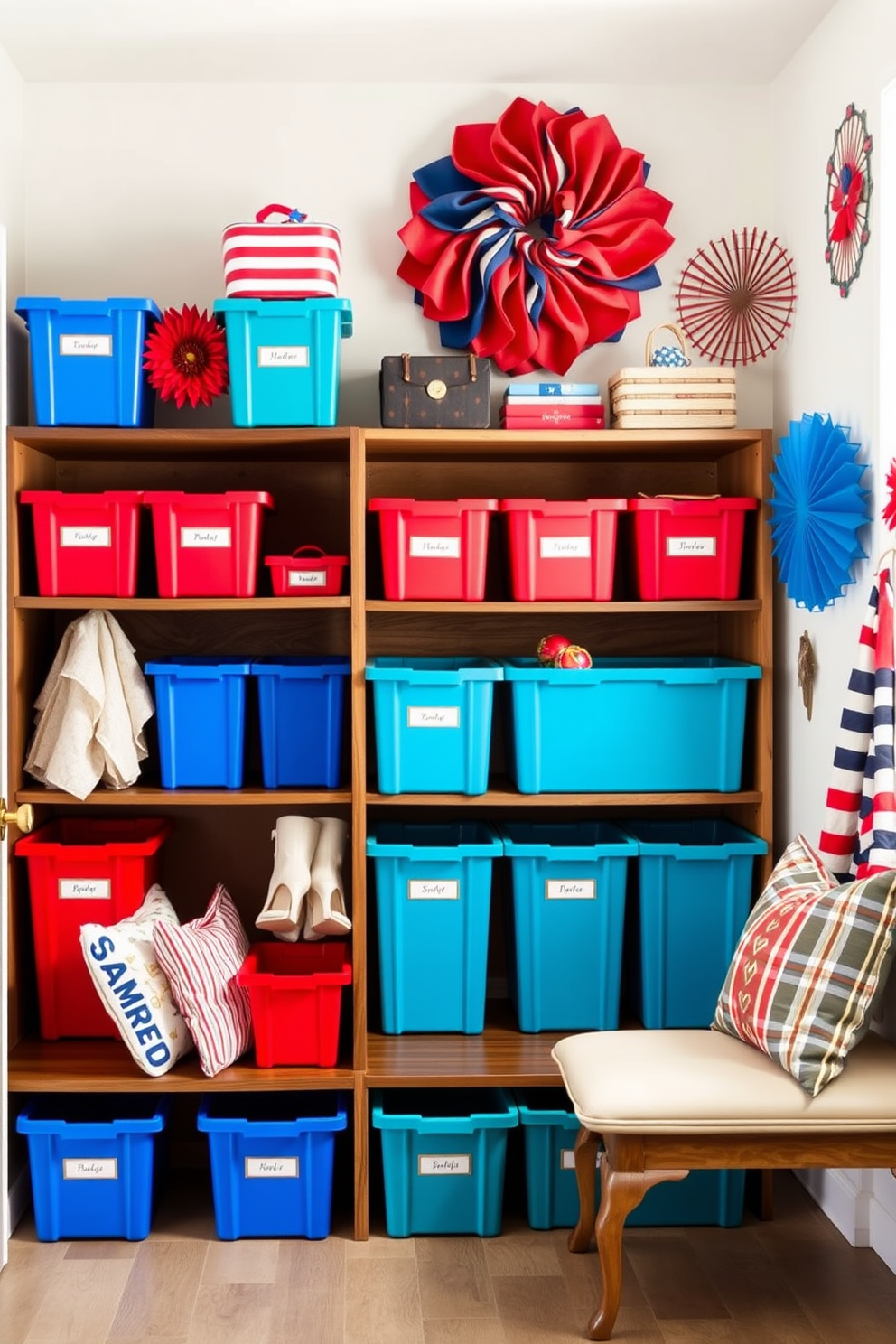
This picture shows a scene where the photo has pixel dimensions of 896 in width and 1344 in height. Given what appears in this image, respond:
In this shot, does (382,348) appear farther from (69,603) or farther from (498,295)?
(69,603)

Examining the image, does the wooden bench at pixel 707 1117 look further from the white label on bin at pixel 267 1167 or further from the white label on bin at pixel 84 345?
the white label on bin at pixel 84 345

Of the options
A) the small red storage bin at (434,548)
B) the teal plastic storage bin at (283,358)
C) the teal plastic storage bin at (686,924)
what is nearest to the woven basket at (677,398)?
the small red storage bin at (434,548)

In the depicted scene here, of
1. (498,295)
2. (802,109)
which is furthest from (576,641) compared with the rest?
(802,109)

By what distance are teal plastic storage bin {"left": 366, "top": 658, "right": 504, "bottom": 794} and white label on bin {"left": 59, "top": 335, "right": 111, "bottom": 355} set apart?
933 mm

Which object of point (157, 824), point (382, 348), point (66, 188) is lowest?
point (157, 824)

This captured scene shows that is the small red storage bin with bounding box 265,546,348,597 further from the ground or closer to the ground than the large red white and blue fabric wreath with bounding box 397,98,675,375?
closer to the ground

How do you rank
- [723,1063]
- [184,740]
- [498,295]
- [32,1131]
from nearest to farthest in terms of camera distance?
1. [723,1063]
2. [32,1131]
3. [184,740]
4. [498,295]

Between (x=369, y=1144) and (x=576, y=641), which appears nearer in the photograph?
(x=369, y=1144)

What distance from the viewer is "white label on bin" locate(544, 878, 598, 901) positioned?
9.51 ft

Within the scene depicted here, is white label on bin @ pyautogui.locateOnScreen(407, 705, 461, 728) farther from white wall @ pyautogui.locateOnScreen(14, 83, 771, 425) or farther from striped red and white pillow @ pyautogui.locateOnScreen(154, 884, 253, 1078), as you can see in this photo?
white wall @ pyautogui.locateOnScreen(14, 83, 771, 425)

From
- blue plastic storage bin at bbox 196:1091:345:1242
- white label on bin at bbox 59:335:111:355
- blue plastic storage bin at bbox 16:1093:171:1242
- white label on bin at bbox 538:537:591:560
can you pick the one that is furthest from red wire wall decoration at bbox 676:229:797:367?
blue plastic storage bin at bbox 16:1093:171:1242

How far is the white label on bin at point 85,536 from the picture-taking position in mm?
2855

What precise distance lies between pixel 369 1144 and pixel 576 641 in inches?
52.1

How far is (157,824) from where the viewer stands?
123 inches
